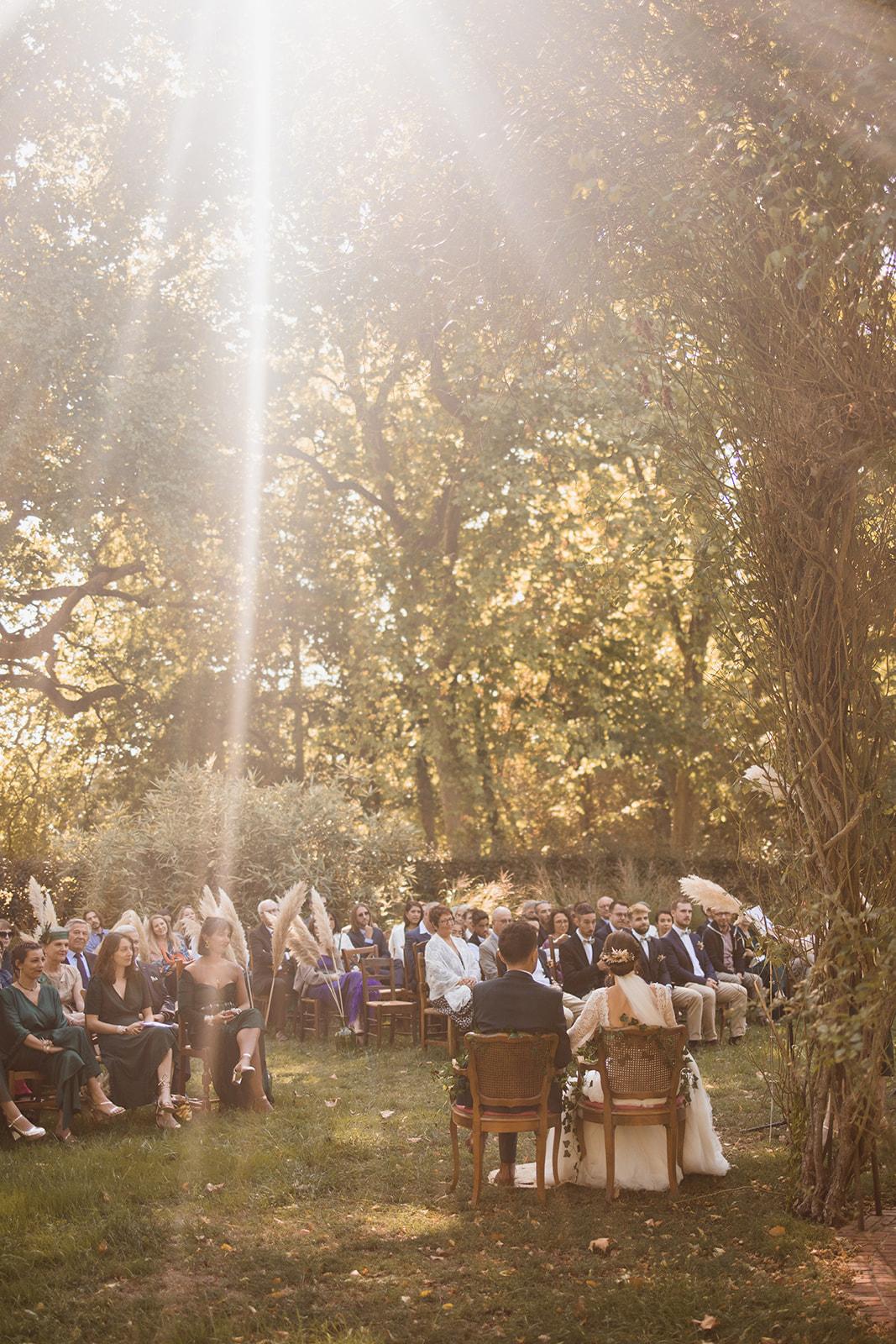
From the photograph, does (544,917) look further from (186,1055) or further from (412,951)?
(186,1055)

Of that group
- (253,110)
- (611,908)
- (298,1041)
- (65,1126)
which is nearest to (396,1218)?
(65,1126)

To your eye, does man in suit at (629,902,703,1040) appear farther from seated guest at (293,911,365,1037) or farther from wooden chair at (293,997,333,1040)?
wooden chair at (293,997,333,1040)

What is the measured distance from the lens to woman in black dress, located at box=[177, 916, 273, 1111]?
404 inches

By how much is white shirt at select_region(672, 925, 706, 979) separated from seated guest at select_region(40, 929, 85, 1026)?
6.25 metres

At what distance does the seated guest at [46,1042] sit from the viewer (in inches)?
363

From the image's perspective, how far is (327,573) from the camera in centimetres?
2766

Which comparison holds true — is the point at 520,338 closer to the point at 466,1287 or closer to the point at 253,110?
the point at 466,1287

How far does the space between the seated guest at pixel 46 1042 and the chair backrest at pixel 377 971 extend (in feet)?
16.3

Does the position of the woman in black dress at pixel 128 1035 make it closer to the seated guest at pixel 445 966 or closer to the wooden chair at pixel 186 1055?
the wooden chair at pixel 186 1055

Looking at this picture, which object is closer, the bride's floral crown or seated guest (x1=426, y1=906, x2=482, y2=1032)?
the bride's floral crown

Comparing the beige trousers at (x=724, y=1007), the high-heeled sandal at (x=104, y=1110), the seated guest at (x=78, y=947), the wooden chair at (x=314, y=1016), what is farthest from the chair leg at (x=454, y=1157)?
the wooden chair at (x=314, y=1016)

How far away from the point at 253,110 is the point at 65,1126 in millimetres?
16112

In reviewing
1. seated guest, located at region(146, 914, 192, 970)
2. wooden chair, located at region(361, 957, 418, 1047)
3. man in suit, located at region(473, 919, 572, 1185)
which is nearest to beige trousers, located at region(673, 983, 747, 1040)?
wooden chair, located at region(361, 957, 418, 1047)

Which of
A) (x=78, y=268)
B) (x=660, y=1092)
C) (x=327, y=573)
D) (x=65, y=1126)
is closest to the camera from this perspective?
(x=660, y=1092)
